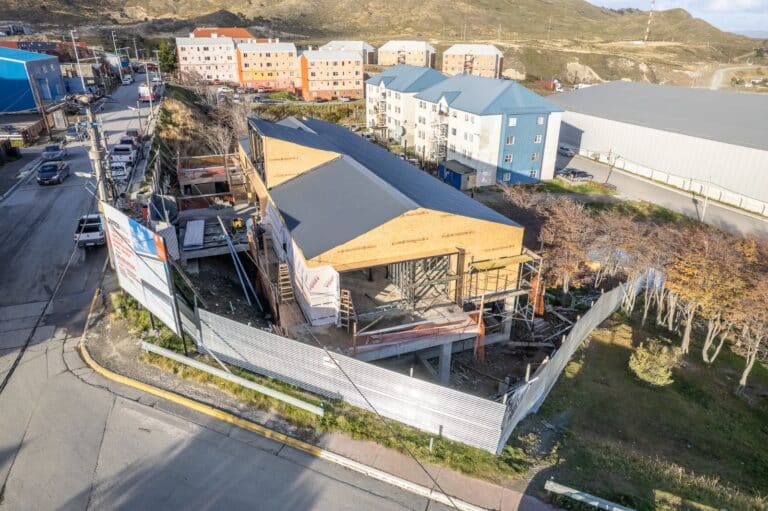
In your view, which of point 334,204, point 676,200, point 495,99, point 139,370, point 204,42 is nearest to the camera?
point 139,370

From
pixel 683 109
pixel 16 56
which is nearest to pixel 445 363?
pixel 683 109

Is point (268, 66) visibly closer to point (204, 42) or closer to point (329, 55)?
point (204, 42)

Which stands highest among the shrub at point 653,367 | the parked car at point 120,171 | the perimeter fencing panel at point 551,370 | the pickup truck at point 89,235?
the parked car at point 120,171

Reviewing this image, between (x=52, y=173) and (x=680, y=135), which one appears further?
(x=680, y=135)

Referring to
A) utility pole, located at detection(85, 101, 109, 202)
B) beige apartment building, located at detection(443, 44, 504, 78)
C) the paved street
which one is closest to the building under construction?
utility pole, located at detection(85, 101, 109, 202)

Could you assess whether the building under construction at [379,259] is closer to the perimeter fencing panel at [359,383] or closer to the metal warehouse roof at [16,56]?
the perimeter fencing panel at [359,383]

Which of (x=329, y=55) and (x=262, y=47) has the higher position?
(x=262, y=47)

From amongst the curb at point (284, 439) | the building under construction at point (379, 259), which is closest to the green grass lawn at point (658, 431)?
the curb at point (284, 439)
